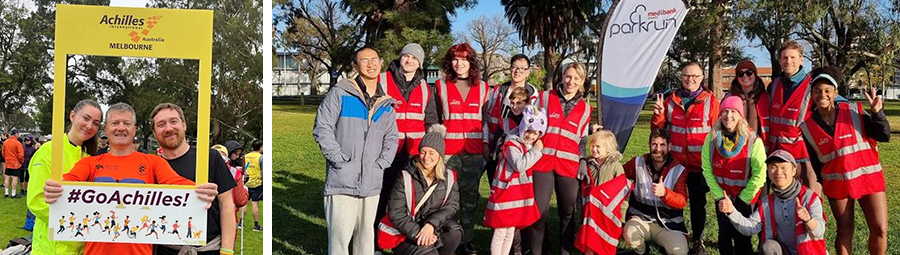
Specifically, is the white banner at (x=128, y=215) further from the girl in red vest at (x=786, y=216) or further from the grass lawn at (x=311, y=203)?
the girl in red vest at (x=786, y=216)

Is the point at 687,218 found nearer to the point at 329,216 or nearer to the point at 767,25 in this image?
the point at 329,216

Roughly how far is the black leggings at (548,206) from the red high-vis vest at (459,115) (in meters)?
0.53

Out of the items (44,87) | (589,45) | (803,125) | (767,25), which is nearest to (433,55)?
(767,25)

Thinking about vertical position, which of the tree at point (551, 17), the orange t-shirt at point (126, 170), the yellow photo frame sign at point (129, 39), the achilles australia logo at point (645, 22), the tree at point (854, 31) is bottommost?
the orange t-shirt at point (126, 170)

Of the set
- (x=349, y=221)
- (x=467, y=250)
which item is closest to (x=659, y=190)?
(x=467, y=250)

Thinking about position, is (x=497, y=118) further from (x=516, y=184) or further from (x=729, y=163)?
(x=729, y=163)

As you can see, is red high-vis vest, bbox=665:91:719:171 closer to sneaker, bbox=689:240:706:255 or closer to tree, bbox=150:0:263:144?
sneaker, bbox=689:240:706:255

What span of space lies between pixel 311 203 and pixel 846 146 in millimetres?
5528

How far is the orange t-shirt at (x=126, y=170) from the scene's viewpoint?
12.9 ft

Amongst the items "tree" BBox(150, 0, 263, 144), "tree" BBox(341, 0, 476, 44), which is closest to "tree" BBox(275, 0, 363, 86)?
"tree" BBox(341, 0, 476, 44)

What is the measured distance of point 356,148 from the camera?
4402 mm

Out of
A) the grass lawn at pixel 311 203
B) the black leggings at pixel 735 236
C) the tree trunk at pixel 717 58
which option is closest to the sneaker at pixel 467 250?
the grass lawn at pixel 311 203

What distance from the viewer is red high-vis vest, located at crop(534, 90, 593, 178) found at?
4797 millimetres

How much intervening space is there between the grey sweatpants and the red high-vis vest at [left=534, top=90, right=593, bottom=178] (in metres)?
1.12
